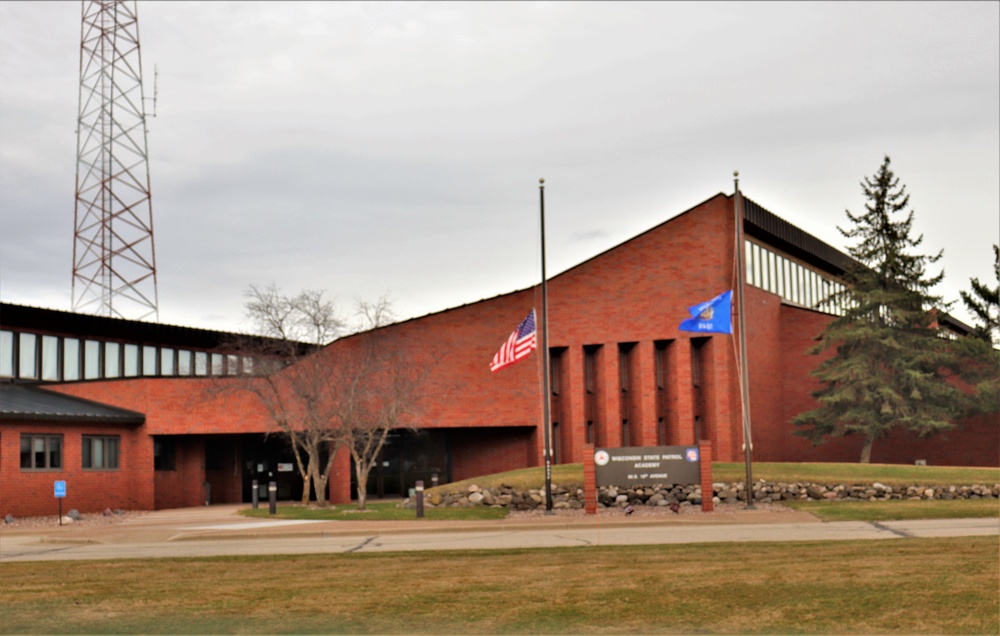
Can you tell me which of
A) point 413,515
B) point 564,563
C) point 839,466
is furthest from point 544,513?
point 564,563

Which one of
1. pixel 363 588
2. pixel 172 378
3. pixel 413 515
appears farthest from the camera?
pixel 172 378

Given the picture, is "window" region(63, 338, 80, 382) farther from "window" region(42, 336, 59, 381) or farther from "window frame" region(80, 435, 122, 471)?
"window frame" region(80, 435, 122, 471)

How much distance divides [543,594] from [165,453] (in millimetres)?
34233

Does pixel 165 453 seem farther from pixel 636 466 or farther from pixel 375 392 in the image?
pixel 636 466

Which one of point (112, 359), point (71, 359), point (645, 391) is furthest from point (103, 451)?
point (645, 391)

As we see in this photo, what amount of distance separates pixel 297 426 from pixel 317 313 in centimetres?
483

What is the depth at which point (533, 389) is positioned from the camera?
149 ft

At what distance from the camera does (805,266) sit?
5638 cm

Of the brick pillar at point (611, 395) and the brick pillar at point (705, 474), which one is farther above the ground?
the brick pillar at point (611, 395)

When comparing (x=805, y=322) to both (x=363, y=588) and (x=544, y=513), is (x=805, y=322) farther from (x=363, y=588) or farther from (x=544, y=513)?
(x=363, y=588)

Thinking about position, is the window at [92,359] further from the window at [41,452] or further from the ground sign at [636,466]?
the ground sign at [636,466]

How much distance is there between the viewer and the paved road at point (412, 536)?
21016 mm

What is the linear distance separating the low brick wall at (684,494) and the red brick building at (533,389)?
913 cm

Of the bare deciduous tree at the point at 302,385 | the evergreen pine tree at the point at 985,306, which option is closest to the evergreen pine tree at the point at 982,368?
the evergreen pine tree at the point at 985,306
